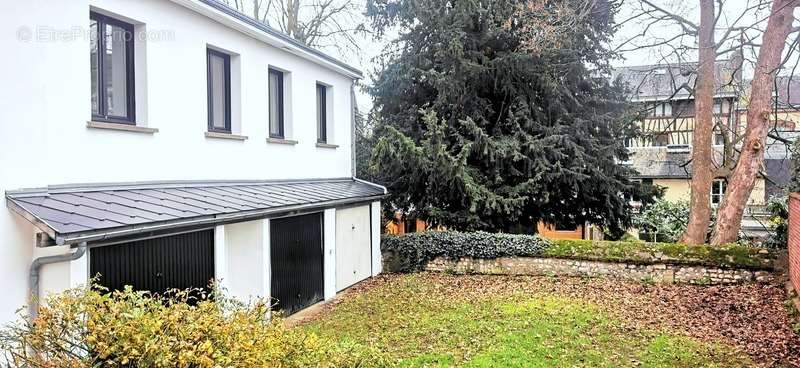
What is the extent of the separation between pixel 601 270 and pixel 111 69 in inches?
494

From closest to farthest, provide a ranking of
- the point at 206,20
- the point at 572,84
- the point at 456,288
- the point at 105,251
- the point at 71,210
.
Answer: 1. the point at 71,210
2. the point at 105,251
3. the point at 206,20
4. the point at 456,288
5. the point at 572,84

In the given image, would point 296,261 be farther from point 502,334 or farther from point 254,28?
point 254,28

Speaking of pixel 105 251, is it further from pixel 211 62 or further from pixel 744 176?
pixel 744 176

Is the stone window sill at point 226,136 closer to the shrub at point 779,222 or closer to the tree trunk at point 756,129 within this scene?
the tree trunk at point 756,129

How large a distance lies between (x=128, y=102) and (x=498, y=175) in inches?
429

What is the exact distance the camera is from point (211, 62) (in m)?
10.3

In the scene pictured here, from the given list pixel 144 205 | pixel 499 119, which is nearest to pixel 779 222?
pixel 499 119

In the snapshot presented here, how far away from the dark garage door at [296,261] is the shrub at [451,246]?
4149mm

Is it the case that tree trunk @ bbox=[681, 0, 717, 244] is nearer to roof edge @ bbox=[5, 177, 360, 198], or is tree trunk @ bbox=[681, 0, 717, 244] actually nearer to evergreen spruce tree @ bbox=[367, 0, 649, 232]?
evergreen spruce tree @ bbox=[367, 0, 649, 232]

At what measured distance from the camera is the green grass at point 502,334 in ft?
26.0

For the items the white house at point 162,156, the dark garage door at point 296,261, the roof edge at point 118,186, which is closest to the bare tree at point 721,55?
the white house at point 162,156

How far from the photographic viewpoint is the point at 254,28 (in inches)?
423

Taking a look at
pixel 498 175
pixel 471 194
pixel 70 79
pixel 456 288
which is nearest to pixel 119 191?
pixel 70 79

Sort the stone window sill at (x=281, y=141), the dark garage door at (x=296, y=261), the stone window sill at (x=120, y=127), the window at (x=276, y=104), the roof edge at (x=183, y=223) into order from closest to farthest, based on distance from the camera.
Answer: the roof edge at (x=183, y=223)
the stone window sill at (x=120, y=127)
the dark garage door at (x=296, y=261)
the stone window sill at (x=281, y=141)
the window at (x=276, y=104)
